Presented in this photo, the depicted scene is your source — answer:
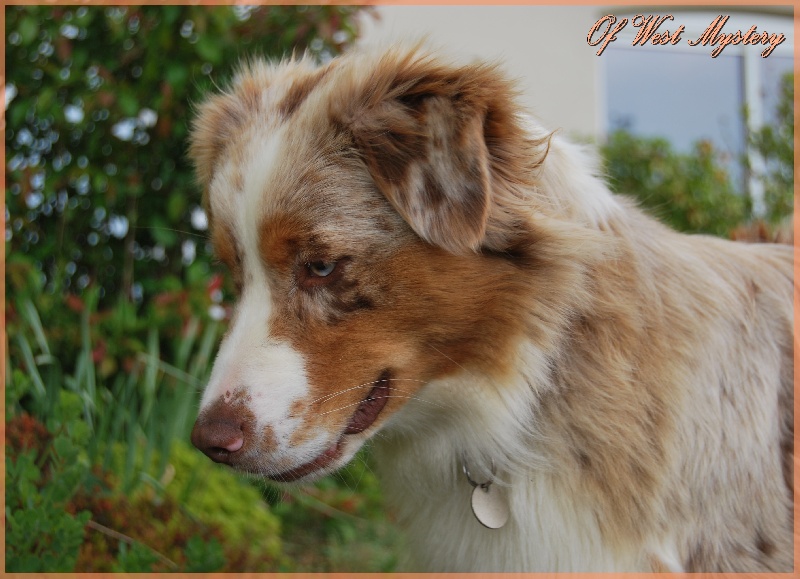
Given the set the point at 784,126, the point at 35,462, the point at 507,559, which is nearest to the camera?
the point at 507,559

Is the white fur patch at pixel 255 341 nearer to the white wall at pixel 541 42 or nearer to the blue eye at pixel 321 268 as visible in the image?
the blue eye at pixel 321 268

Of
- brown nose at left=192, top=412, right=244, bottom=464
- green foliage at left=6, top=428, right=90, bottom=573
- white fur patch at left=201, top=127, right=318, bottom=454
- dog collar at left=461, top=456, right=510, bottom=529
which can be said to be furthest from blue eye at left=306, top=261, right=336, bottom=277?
green foliage at left=6, top=428, right=90, bottom=573

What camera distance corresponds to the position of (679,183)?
23.0 feet

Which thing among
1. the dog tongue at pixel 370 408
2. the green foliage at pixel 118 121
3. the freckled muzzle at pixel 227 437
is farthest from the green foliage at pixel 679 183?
the freckled muzzle at pixel 227 437

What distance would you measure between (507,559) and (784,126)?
6.13m

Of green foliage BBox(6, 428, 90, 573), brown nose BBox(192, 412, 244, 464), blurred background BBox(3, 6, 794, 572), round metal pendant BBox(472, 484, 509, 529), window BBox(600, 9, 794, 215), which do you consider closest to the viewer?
brown nose BBox(192, 412, 244, 464)

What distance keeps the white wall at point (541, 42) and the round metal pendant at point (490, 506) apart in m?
5.40

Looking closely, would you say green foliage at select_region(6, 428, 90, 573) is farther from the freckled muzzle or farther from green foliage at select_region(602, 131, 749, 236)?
green foliage at select_region(602, 131, 749, 236)

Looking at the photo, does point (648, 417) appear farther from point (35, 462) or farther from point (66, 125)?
point (66, 125)

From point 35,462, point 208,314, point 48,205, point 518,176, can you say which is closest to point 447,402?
point 518,176

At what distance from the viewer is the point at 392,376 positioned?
235 centimetres

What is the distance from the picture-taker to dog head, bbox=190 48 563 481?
2.22 meters

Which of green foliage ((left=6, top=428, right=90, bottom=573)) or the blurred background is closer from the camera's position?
green foliage ((left=6, top=428, right=90, bottom=573))

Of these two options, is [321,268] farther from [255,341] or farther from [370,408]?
[370,408]
